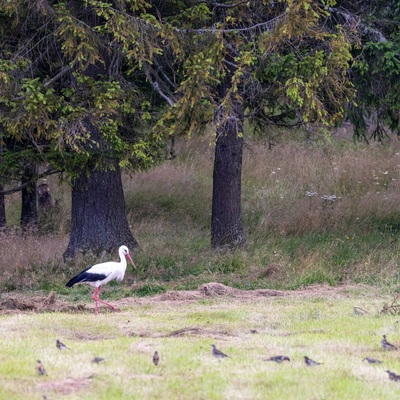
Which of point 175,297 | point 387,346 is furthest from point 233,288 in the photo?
point 387,346

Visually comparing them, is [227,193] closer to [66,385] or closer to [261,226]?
[261,226]

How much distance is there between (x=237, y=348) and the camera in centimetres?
921

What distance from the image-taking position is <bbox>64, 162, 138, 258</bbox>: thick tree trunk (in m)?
17.6

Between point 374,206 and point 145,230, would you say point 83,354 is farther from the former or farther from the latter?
point 374,206

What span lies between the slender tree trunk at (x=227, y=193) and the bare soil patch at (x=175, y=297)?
11.0 feet

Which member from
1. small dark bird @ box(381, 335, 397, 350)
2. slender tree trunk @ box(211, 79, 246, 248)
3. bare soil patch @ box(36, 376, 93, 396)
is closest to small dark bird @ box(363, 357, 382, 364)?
small dark bird @ box(381, 335, 397, 350)

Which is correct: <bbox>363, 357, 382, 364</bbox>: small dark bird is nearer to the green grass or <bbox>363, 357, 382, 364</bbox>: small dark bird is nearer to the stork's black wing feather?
the green grass

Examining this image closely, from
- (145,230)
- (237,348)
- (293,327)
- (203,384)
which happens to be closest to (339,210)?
(145,230)

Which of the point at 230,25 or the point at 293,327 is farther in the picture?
the point at 230,25

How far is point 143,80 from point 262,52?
350cm

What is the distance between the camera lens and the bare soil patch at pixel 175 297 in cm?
1294

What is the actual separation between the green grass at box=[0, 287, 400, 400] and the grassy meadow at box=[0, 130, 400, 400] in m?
0.02

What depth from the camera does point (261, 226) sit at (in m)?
21.2

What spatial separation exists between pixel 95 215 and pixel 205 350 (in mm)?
9026
